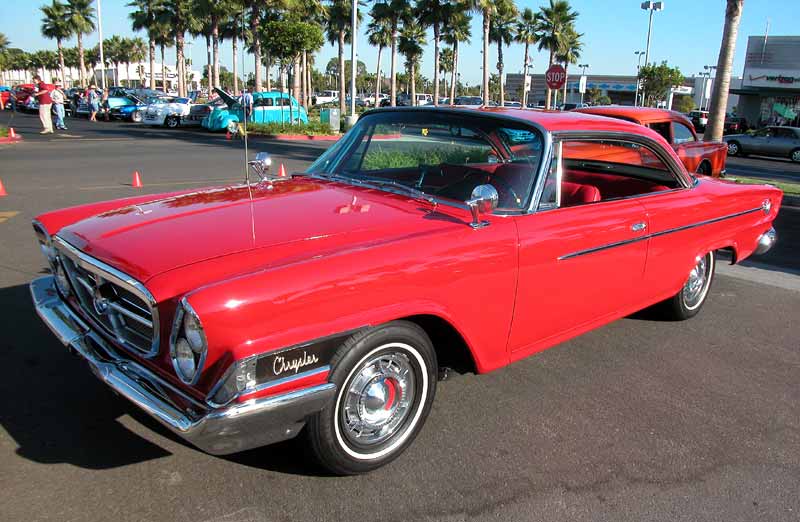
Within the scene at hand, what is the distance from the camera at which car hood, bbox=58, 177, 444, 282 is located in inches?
105

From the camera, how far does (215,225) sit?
298 cm

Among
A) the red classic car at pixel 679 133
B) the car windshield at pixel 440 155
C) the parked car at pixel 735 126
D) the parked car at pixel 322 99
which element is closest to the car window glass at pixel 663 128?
the red classic car at pixel 679 133

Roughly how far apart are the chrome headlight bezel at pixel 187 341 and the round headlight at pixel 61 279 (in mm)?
1205

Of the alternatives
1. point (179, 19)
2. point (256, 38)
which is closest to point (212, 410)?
point (256, 38)

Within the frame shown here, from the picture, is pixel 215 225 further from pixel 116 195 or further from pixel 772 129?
pixel 772 129

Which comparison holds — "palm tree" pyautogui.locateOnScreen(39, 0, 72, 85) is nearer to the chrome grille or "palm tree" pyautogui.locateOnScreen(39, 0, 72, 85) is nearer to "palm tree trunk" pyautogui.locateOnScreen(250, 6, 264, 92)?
"palm tree trunk" pyautogui.locateOnScreen(250, 6, 264, 92)

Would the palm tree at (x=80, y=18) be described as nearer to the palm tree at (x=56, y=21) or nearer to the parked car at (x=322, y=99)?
the palm tree at (x=56, y=21)

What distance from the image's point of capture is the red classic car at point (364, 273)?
92.7 inches

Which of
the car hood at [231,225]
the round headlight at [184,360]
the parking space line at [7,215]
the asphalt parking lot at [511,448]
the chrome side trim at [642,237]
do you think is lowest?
the asphalt parking lot at [511,448]

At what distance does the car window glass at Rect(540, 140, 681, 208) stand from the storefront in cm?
4090

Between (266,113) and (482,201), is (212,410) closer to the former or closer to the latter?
(482,201)

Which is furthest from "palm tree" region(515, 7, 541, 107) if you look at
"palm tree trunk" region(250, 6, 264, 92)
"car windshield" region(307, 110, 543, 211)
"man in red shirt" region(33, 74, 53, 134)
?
"car windshield" region(307, 110, 543, 211)

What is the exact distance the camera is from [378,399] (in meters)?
2.78

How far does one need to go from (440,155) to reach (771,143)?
24243 millimetres
